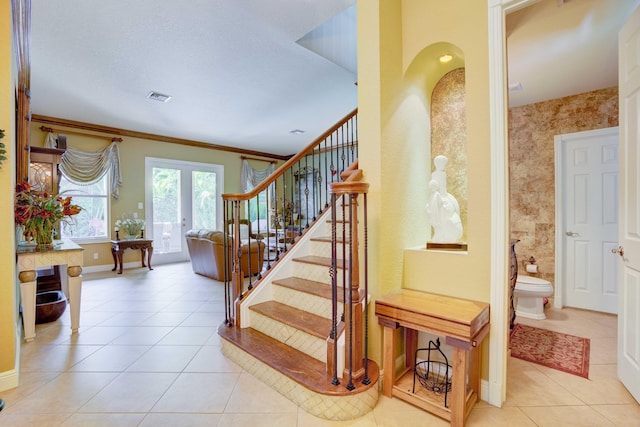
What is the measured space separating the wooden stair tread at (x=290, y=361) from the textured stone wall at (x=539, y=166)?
2.97 metres

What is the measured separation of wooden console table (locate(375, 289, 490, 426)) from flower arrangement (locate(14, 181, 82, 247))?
3019 mm

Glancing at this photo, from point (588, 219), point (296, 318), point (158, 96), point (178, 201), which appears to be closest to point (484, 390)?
point (296, 318)

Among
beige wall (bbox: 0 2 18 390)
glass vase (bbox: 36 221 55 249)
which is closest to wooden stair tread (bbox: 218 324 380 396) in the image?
beige wall (bbox: 0 2 18 390)

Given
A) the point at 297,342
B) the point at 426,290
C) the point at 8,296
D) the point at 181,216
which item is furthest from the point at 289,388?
the point at 181,216

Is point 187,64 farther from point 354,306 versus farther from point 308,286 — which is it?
point 354,306

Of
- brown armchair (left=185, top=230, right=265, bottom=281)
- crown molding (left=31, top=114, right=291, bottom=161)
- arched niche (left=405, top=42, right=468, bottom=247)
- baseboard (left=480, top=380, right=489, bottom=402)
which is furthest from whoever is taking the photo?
crown molding (left=31, top=114, right=291, bottom=161)

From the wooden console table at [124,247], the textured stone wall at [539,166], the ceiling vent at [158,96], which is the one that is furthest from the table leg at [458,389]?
the wooden console table at [124,247]

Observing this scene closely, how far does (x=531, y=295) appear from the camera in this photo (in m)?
3.13

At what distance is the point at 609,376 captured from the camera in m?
2.07

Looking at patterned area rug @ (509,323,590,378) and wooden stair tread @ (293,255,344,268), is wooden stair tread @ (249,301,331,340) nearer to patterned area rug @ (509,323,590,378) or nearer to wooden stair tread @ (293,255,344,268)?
wooden stair tread @ (293,255,344,268)

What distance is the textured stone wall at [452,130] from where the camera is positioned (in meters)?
2.20

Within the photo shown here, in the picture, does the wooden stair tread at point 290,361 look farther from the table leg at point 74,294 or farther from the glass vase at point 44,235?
the glass vase at point 44,235

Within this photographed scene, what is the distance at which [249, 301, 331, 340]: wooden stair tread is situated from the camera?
79.0 inches

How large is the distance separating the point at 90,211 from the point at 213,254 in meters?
2.93
